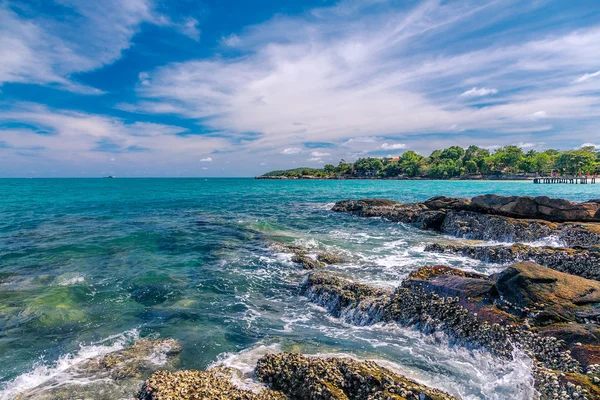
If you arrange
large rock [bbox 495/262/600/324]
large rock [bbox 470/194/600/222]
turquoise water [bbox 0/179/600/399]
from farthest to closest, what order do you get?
1. large rock [bbox 470/194/600/222]
2. turquoise water [bbox 0/179/600/399]
3. large rock [bbox 495/262/600/324]

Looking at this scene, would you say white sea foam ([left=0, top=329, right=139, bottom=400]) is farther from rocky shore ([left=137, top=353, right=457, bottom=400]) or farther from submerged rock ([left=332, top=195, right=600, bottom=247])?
submerged rock ([left=332, top=195, right=600, bottom=247])

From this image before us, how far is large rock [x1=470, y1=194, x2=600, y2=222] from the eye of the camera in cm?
2398

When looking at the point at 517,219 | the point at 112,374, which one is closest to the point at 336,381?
the point at 112,374

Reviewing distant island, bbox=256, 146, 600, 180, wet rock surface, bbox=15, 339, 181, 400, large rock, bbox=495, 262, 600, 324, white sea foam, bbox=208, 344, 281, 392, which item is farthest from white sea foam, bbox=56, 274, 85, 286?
distant island, bbox=256, 146, 600, 180

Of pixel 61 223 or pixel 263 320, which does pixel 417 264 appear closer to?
pixel 263 320

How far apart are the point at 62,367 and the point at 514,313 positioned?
524 inches

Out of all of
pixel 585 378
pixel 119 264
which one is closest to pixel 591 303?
pixel 585 378

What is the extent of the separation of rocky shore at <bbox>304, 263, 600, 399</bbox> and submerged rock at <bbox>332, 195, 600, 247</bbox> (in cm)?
1434

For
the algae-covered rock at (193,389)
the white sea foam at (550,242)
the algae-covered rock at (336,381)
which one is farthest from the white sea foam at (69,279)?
the white sea foam at (550,242)

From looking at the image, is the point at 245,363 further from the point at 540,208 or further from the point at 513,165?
the point at 513,165

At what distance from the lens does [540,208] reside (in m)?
25.7

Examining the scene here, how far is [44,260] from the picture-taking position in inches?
749

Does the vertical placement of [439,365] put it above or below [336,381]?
below

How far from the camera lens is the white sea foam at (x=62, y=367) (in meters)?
7.82
